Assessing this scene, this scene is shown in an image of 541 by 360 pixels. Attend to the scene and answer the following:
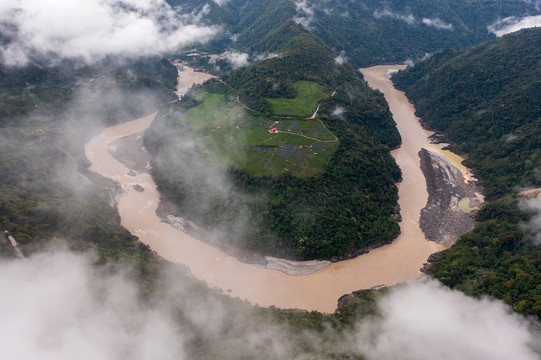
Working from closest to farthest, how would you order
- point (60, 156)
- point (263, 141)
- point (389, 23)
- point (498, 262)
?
1. point (498, 262)
2. point (263, 141)
3. point (60, 156)
4. point (389, 23)

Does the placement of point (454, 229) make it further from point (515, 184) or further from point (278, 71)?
point (278, 71)

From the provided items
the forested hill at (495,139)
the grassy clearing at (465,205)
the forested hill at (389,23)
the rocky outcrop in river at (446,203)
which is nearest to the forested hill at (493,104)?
the forested hill at (495,139)

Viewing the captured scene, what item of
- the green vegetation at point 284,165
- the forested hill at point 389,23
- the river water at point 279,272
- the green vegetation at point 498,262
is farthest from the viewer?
the forested hill at point 389,23

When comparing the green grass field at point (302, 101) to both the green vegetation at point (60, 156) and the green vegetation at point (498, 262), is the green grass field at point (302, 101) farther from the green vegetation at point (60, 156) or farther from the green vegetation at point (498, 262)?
the green vegetation at point (60, 156)

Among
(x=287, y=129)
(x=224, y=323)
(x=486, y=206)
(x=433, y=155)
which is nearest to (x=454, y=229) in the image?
(x=486, y=206)

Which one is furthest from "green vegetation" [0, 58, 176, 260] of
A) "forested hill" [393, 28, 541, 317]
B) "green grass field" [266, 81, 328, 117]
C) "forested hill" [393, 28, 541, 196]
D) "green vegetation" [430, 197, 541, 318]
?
"forested hill" [393, 28, 541, 196]

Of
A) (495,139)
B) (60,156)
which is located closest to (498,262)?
(495,139)

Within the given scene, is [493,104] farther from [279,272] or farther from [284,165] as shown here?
[279,272]
